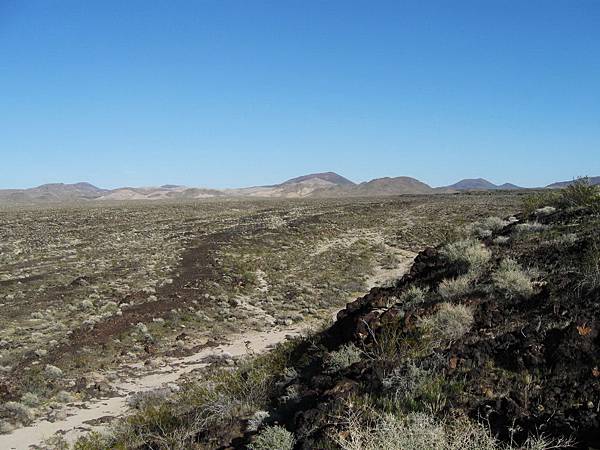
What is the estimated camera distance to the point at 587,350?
5223mm

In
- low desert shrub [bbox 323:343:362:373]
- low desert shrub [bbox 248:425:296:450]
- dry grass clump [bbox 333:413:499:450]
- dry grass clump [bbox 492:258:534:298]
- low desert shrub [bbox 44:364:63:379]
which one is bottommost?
low desert shrub [bbox 44:364:63:379]

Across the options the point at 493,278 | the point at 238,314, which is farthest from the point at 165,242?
the point at 493,278

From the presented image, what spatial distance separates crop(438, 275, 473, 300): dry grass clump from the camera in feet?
Result: 28.0

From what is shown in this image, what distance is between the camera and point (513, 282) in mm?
7906

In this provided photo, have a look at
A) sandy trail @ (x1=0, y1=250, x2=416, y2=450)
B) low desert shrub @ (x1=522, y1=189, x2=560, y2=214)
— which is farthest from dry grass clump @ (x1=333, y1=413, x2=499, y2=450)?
low desert shrub @ (x1=522, y1=189, x2=560, y2=214)

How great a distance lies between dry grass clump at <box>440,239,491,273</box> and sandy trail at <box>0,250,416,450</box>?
5.35m

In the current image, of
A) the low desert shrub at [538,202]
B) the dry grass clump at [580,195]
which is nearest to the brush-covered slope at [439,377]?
the dry grass clump at [580,195]

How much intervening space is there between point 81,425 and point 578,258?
32.0 ft

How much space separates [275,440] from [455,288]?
508 cm

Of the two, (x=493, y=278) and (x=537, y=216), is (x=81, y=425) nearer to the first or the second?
(x=493, y=278)

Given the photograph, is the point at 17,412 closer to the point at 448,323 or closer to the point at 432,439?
the point at 448,323

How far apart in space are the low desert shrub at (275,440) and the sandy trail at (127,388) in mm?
4783

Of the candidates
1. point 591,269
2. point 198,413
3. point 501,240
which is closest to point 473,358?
point 591,269

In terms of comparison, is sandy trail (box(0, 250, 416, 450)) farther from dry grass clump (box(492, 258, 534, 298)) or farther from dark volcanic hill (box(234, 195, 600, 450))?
dry grass clump (box(492, 258, 534, 298))
